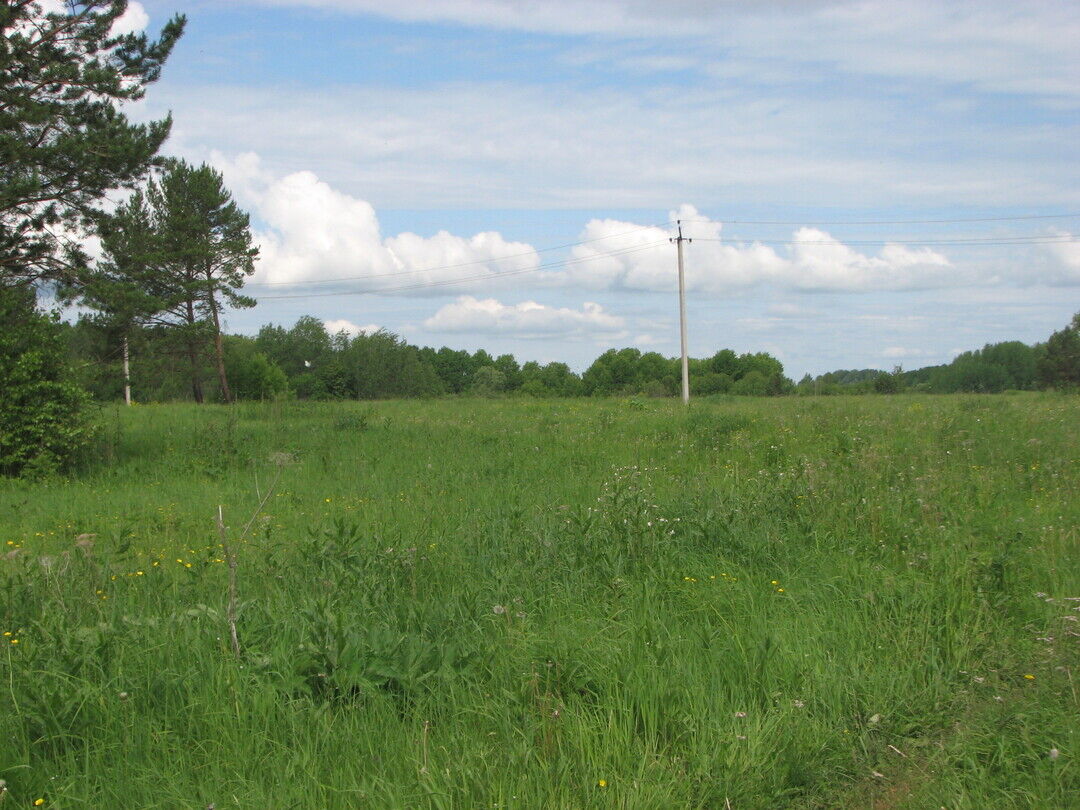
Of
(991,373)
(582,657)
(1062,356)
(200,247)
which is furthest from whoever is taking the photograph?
(991,373)

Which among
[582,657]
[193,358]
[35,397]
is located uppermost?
[193,358]

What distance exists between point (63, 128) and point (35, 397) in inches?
187

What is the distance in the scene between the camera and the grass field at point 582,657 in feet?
10.8

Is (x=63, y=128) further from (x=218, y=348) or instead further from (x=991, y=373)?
(x=991, y=373)

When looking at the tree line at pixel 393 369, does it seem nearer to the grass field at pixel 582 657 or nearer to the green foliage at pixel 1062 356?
the green foliage at pixel 1062 356

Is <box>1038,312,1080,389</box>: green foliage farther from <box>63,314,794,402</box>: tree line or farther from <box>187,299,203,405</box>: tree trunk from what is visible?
<box>187,299,203,405</box>: tree trunk

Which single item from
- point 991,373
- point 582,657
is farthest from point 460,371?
point 582,657

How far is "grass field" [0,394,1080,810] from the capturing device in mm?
3283

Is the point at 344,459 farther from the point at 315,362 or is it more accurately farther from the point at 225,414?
the point at 315,362

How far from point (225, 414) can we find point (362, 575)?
657 inches

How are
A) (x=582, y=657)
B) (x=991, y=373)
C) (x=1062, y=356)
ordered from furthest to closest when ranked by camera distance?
(x=991, y=373) → (x=1062, y=356) → (x=582, y=657)

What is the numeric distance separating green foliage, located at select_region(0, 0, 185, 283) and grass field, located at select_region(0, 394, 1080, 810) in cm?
816

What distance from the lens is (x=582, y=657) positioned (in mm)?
4207

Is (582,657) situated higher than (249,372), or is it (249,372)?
(249,372)
